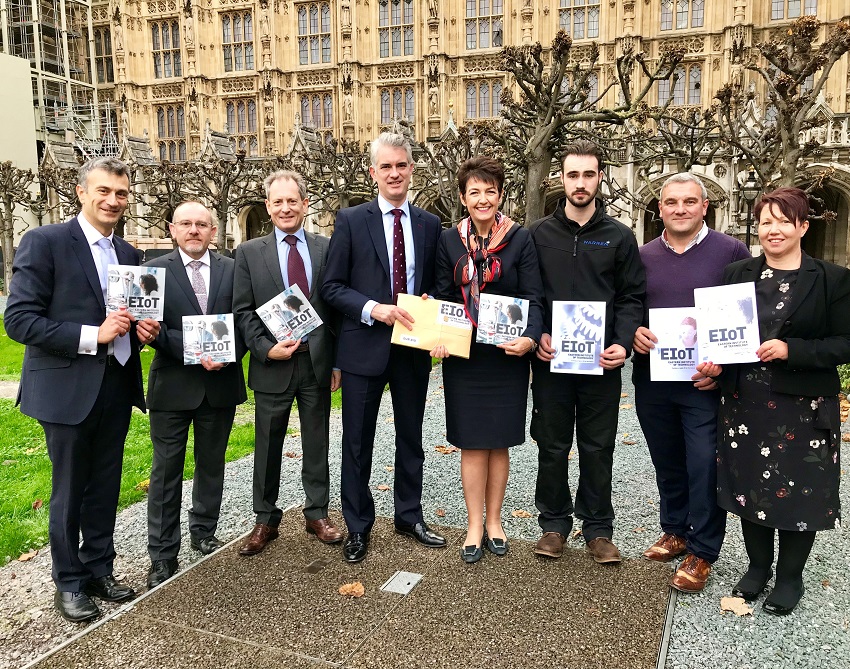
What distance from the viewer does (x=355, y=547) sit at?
3920 mm

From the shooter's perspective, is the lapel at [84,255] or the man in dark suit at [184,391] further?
the man in dark suit at [184,391]

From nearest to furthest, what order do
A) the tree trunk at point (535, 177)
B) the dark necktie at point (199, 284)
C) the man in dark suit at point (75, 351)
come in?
1. the man in dark suit at point (75, 351)
2. the dark necktie at point (199, 284)
3. the tree trunk at point (535, 177)

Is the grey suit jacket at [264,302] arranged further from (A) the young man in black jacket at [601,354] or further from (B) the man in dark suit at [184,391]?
(A) the young man in black jacket at [601,354]

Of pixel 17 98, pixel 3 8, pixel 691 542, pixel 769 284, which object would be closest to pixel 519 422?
pixel 691 542

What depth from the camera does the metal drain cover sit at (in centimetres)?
352

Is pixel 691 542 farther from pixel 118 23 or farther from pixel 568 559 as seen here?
pixel 118 23

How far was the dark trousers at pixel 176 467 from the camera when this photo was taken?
384 centimetres

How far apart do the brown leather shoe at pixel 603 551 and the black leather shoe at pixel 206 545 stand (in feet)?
7.79

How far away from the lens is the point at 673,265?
3.70m

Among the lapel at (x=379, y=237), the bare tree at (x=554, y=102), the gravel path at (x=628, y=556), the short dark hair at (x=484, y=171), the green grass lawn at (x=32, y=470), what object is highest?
the bare tree at (x=554, y=102)

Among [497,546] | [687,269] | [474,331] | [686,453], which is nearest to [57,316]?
[474,331]

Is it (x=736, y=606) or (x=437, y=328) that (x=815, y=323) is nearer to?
(x=736, y=606)

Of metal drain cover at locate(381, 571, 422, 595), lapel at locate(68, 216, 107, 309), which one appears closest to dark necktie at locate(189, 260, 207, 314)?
lapel at locate(68, 216, 107, 309)

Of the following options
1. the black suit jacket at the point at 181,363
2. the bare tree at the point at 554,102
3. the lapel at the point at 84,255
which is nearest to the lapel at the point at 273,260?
the black suit jacket at the point at 181,363
